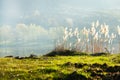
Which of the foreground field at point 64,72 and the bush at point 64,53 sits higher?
the bush at point 64,53

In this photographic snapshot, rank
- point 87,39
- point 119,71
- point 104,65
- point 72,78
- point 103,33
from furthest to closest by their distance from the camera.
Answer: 1. point 87,39
2. point 103,33
3. point 104,65
4. point 119,71
5. point 72,78

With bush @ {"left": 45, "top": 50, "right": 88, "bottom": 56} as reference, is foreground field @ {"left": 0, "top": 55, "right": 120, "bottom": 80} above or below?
below

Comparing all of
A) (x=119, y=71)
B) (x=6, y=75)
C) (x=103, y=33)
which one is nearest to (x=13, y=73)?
(x=6, y=75)

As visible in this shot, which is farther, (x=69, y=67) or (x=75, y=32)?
(x=75, y=32)

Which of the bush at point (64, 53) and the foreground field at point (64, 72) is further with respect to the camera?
the bush at point (64, 53)

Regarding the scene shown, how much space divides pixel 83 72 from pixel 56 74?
333 centimetres

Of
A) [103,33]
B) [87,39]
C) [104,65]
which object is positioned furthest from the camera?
[87,39]

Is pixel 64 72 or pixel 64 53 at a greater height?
pixel 64 53

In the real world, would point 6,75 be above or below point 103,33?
below

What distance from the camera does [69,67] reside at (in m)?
57.7

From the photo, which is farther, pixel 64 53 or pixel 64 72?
pixel 64 53

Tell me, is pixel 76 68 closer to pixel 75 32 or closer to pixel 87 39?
pixel 75 32

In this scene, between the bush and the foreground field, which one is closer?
the foreground field

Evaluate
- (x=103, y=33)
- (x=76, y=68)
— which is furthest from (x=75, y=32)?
(x=76, y=68)
